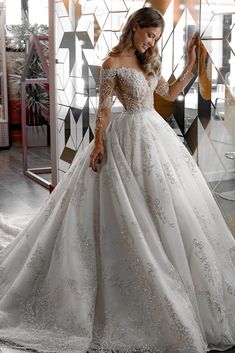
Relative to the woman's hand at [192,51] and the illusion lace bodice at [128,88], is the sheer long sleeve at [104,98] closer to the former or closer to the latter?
the illusion lace bodice at [128,88]

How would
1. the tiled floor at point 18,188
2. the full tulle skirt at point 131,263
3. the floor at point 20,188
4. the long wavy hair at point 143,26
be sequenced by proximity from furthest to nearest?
1. the tiled floor at point 18,188
2. the floor at point 20,188
3. the long wavy hair at point 143,26
4. the full tulle skirt at point 131,263

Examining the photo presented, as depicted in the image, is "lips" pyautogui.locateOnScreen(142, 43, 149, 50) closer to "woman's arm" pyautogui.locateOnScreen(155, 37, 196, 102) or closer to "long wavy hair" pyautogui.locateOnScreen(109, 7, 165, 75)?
"long wavy hair" pyautogui.locateOnScreen(109, 7, 165, 75)

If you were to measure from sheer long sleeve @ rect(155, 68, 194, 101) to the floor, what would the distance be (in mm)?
544

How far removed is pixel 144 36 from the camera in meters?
2.84

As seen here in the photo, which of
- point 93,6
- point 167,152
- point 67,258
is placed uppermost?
point 93,6

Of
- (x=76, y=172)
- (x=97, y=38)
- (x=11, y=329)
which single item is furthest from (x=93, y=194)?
(x=97, y=38)

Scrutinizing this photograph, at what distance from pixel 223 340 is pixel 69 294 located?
2.32 feet

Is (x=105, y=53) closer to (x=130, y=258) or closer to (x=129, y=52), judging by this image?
(x=129, y=52)

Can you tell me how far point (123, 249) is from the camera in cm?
271

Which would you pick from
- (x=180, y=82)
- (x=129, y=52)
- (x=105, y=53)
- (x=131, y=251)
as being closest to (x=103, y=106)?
(x=129, y=52)

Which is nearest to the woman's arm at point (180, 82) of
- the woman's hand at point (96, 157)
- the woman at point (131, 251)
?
the woman at point (131, 251)

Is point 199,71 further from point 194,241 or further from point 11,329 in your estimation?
point 11,329

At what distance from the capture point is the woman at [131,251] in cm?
258

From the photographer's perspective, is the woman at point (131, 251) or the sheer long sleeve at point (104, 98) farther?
the sheer long sleeve at point (104, 98)
